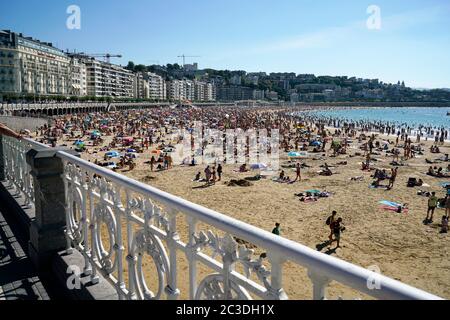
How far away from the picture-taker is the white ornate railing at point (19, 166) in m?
5.43

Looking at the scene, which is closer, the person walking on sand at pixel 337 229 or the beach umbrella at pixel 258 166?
the person walking on sand at pixel 337 229

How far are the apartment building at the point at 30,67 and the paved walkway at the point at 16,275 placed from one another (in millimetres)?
83159

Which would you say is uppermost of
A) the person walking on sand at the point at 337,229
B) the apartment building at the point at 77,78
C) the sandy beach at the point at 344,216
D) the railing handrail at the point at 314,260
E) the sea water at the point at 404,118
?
the apartment building at the point at 77,78

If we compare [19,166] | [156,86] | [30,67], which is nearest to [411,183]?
[19,166]

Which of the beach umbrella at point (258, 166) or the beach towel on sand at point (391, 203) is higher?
the beach umbrella at point (258, 166)

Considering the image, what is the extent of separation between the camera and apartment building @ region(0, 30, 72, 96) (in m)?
86.1

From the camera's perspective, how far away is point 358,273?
1.26 meters

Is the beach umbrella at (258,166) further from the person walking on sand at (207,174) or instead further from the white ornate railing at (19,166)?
the white ornate railing at (19,166)

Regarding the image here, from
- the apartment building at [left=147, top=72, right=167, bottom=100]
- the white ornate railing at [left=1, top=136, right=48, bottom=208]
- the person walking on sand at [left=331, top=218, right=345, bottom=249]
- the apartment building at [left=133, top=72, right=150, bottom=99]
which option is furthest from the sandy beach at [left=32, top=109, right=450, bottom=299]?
the apartment building at [left=147, top=72, right=167, bottom=100]

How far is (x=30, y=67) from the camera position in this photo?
91438 millimetres

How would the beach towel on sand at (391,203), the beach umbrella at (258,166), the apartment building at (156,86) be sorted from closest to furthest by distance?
the beach towel on sand at (391,203) < the beach umbrella at (258,166) < the apartment building at (156,86)

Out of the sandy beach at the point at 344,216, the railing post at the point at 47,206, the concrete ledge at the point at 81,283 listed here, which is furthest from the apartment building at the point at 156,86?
the concrete ledge at the point at 81,283

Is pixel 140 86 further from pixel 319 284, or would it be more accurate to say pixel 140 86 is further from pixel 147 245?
pixel 319 284
